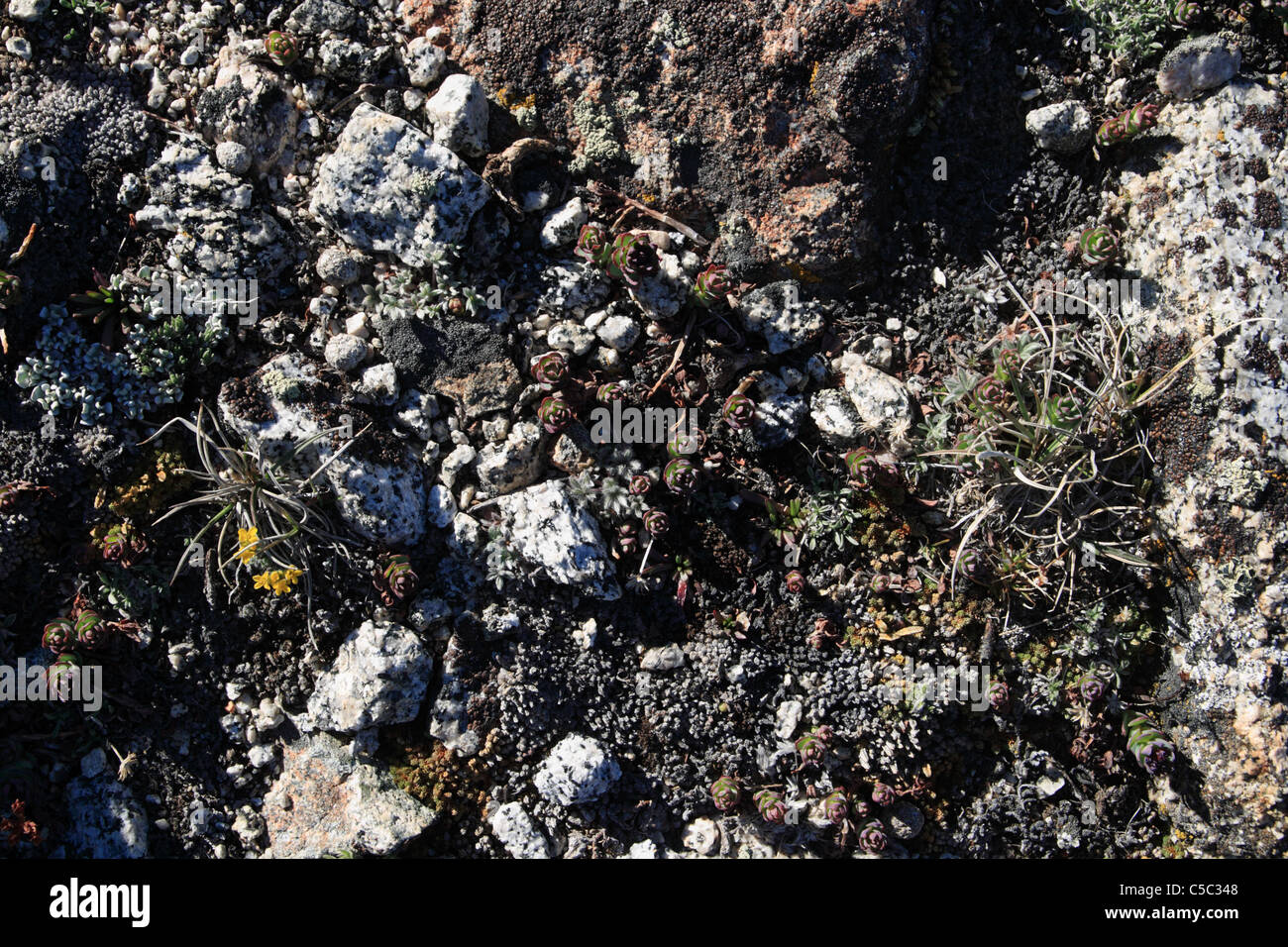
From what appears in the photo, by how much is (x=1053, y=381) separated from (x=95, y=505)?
5588 mm

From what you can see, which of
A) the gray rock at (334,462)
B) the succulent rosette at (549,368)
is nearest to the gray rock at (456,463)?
the gray rock at (334,462)

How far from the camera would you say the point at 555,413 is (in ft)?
15.8

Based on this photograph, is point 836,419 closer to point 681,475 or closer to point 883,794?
point 681,475

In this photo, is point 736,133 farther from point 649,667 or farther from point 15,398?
point 15,398

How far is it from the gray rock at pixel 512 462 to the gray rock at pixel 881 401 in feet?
6.09

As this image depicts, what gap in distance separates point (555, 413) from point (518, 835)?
2398 mm

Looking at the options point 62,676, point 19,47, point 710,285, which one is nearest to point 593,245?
point 710,285

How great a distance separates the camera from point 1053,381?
5.12 m

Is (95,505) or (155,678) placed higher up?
(95,505)

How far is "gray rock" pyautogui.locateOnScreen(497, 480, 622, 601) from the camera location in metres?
4.96

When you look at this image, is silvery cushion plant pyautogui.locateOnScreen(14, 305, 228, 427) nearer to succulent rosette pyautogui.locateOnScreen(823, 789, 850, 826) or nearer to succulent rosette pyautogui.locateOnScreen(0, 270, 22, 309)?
succulent rosette pyautogui.locateOnScreen(0, 270, 22, 309)

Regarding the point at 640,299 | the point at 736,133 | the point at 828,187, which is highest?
the point at 736,133

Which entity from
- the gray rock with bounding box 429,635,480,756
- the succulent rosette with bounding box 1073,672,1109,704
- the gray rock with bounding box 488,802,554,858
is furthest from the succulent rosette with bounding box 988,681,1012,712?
the gray rock with bounding box 429,635,480,756
